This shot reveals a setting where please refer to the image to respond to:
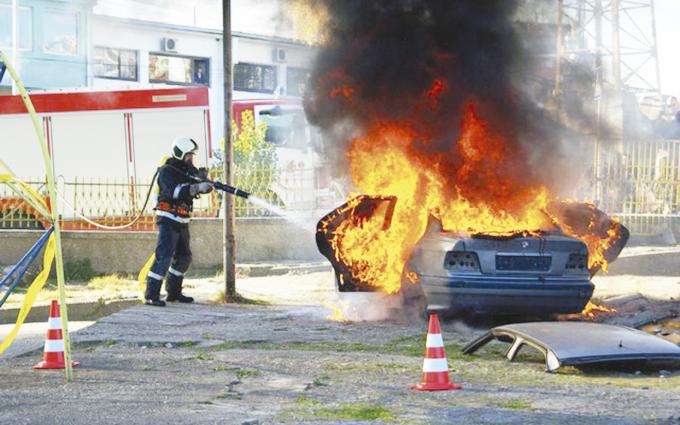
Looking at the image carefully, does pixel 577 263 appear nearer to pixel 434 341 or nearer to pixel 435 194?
pixel 435 194

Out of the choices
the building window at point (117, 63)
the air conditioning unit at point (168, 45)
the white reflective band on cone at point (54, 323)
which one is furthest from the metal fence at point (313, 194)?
the air conditioning unit at point (168, 45)

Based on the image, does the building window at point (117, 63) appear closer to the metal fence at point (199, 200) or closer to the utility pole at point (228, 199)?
the metal fence at point (199, 200)

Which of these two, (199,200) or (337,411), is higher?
(199,200)

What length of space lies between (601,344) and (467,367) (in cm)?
106

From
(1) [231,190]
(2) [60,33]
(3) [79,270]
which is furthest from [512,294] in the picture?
(2) [60,33]

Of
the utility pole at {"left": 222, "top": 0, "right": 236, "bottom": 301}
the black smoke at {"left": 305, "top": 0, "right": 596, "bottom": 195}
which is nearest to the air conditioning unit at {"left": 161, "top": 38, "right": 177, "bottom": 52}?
the utility pole at {"left": 222, "top": 0, "right": 236, "bottom": 301}

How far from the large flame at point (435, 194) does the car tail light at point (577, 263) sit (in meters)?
0.45

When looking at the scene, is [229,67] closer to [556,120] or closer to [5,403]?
[556,120]

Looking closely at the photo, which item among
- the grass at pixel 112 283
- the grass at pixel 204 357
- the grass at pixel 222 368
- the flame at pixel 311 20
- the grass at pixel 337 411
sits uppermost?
the flame at pixel 311 20

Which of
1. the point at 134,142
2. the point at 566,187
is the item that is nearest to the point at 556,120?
the point at 566,187

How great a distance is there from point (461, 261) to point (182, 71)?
103ft

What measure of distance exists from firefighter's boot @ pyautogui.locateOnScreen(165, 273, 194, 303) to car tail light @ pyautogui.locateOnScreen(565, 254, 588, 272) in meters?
5.04

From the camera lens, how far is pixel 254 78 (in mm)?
41594

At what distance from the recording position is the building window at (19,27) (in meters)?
34.9
